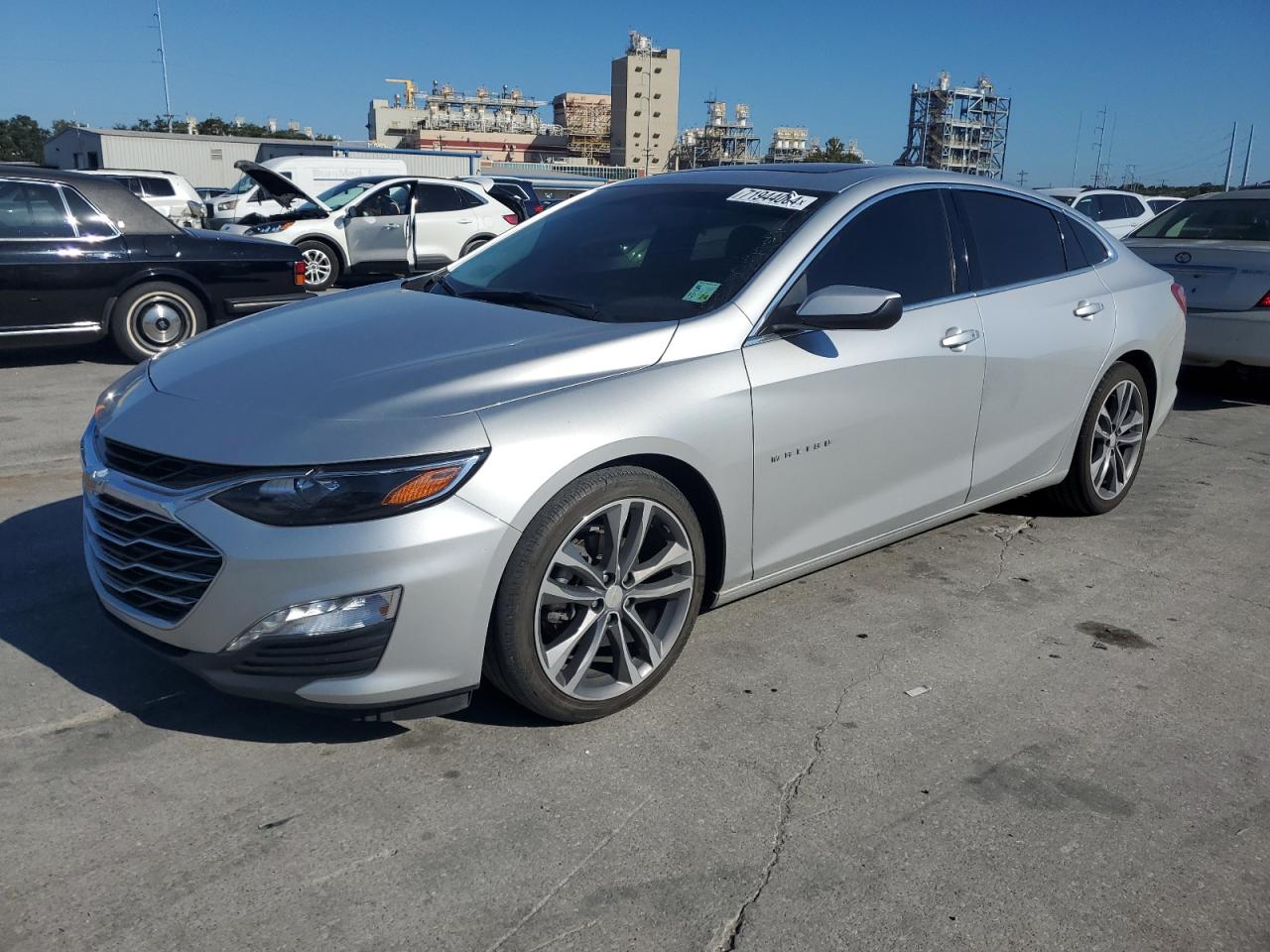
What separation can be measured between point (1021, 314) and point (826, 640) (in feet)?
5.46

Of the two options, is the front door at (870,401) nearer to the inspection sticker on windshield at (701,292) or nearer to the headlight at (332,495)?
the inspection sticker on windshield at (701,292)

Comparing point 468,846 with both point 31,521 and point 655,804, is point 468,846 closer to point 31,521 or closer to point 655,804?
point 655,804

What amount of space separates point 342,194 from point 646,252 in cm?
1359

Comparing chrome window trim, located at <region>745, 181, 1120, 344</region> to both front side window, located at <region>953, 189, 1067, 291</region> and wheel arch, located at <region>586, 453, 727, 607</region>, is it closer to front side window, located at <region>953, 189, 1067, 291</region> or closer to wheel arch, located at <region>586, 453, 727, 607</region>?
front side window, located at <region>953, 189, 1067, 291</region>

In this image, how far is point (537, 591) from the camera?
2846mm

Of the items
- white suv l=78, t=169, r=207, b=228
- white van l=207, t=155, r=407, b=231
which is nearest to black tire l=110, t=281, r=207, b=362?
white van l=207, t=155, r=407, b=231

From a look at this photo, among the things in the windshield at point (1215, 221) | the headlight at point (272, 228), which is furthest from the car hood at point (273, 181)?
the windshield at point (1215, 221)

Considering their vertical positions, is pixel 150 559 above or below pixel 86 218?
below

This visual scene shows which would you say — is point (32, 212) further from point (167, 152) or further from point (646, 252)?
point (167, 152)

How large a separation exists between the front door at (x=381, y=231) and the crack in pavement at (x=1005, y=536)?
12187 mm

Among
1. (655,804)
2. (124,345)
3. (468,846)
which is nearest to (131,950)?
(468,846)

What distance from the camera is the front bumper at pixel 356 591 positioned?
2584mm

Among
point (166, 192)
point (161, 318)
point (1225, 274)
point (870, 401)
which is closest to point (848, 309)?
point (870, 401)

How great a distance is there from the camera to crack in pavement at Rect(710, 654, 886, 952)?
228 cm
